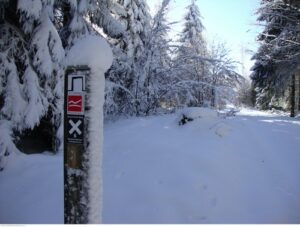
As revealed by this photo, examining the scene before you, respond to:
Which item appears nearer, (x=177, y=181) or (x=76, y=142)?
(x=76, y=142)

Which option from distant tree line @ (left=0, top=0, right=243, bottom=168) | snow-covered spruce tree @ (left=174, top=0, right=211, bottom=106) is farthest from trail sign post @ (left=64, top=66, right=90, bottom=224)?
snow-covered spruce tree @ (left=174, top=0, right=211, bottom=106)

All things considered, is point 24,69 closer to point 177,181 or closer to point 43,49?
point 43,49

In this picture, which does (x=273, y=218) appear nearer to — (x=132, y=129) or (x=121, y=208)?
(x=121, y=208)

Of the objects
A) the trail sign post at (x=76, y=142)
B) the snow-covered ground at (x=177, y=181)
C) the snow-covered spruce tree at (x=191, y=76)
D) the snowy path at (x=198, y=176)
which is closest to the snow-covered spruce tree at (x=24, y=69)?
the snow-covered ground at (x=177, y=181)

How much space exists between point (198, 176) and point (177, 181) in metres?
0.40

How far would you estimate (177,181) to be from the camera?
229 inches

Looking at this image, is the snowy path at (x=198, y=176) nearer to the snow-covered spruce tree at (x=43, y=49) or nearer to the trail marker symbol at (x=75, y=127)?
the snow-covered spruce tree at (x=43, y=49)

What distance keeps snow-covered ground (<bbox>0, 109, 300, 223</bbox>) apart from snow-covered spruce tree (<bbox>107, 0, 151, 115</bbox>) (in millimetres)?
4342

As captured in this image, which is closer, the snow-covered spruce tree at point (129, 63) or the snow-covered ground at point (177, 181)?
the snow-covered ground at point (177, 181)

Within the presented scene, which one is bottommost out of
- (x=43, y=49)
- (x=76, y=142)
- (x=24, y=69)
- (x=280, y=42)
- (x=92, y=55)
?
(x=76, y=142)

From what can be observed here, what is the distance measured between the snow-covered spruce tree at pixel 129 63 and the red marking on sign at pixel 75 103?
8988 mm

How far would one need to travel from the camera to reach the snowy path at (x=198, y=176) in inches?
202

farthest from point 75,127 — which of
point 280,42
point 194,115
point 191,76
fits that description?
point 280,42

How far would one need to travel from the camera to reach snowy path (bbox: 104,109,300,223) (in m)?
5.14
